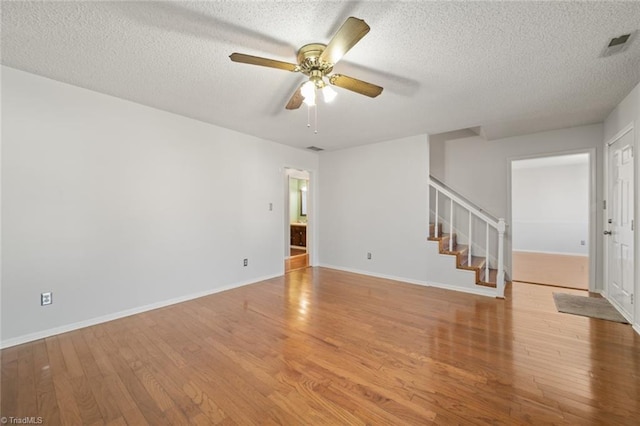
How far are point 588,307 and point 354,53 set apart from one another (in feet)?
13.3

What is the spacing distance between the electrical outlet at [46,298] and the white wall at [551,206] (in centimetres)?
853

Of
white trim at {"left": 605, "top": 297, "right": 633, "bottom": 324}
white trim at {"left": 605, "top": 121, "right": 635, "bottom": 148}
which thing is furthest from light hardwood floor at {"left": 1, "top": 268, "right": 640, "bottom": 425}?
white trim at {"left": 605, "top": 121, "right": 635, "bottom": 148}

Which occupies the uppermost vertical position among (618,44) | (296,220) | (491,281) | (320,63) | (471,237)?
(618,44)

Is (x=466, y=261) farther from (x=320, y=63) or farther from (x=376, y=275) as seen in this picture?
(x=320, y=63)

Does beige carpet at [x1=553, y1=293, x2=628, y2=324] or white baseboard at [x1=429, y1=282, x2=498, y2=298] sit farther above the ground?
white baseboard at [x1=429, y1=282, x2=498, y2=298]

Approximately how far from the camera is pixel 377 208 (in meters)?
4.84

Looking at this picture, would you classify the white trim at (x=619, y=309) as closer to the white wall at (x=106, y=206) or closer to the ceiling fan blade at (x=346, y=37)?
the ceiling fan blade at (x=346, y=37)

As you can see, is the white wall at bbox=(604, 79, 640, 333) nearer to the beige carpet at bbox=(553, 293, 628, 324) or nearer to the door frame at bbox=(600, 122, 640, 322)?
the door frame at bbox=(600, 122, 640, 322)

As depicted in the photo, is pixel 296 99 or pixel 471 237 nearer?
pixel 296 99

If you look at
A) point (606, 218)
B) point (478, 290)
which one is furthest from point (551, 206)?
point (478, 290)

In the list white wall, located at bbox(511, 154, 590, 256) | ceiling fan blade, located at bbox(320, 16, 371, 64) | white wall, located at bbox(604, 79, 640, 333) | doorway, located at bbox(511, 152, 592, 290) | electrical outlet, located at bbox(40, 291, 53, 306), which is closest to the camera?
ceiling fan blade, located at bbox(320, 16, 371, 64)

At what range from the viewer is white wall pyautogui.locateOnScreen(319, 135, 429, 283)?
4.36 meters

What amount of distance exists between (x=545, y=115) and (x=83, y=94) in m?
5.39

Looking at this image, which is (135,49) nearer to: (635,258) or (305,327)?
(305,327)
